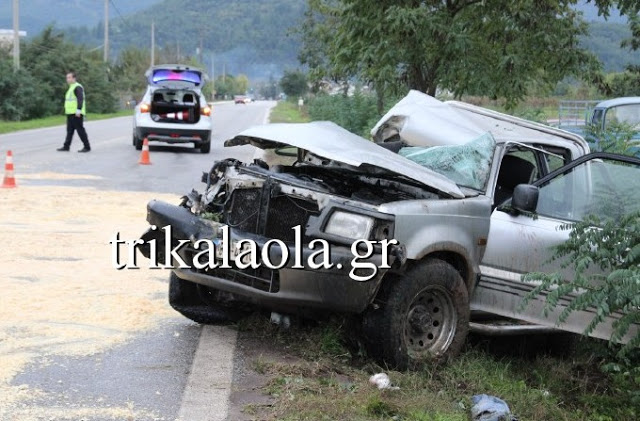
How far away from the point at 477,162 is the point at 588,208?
834 millimetres

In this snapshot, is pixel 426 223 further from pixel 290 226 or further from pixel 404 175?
pixel 290 226

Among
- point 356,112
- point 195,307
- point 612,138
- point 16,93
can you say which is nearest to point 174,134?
point 356,112

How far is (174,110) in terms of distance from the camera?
2281 cm

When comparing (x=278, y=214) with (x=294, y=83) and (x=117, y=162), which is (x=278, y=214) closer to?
(x=117, y=162)

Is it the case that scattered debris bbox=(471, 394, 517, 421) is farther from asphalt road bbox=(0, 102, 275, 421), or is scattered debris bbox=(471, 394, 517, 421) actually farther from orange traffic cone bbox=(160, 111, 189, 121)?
orange traffic cone bbox=(160, 111, 189, 121)

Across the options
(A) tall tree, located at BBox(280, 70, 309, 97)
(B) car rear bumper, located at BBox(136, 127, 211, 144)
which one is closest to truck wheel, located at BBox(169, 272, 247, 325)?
(B) car rear bumper, located at BBox(136, 127, 211, 144)

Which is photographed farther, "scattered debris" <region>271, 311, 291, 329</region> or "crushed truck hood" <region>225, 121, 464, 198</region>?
"scattered debris" <region>271, 311, 291, 329</region>

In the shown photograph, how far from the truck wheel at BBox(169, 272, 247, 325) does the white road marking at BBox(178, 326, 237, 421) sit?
0.24 ft

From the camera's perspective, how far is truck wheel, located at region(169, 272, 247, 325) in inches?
250

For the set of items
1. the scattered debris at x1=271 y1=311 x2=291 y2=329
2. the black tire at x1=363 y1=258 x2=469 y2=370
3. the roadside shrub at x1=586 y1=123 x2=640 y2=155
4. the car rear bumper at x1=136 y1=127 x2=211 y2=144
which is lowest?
the car rear bumper at x1=136 y1=127 x2=211 y2=144

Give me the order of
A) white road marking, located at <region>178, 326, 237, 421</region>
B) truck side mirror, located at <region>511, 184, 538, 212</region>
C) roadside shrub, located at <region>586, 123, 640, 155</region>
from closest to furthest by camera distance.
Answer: white road marking, located at <region>178, 326, 237, 421</region> < truck side mirror, located at <region>511, 184, 538, 212</region> < roadside shrub, located at <region>586, 123, 640, 155</region>

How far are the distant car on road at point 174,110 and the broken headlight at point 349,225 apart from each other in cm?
1684

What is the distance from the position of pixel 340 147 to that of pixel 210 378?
166 cm

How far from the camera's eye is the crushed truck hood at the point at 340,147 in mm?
5555
